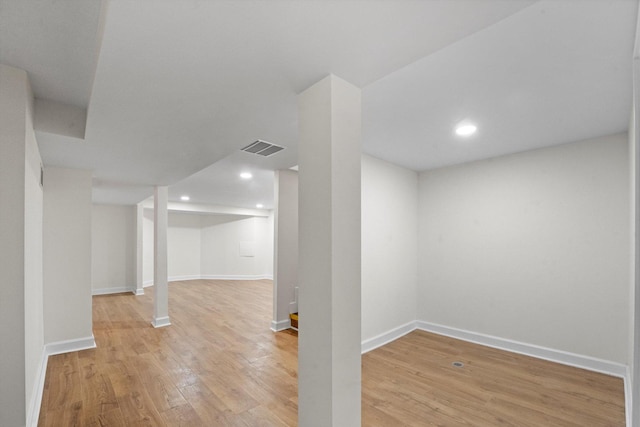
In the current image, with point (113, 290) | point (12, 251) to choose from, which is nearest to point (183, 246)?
point (113, 290)

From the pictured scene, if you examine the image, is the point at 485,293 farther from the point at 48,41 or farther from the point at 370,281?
the point at 48,41

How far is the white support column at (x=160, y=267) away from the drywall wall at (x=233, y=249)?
5.19 meters

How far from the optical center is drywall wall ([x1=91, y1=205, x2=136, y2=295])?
23.9 feet

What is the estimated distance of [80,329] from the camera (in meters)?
3.71

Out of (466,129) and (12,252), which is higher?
(466,129)

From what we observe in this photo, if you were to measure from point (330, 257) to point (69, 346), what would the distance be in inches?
163

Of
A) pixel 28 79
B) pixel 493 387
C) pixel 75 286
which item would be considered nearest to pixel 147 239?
pixel 75 286

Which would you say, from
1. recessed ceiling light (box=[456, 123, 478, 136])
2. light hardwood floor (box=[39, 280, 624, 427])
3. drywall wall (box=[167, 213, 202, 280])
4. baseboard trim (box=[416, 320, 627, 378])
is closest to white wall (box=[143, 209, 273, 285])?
drywall wall (box=[167, 213, 202, 280])

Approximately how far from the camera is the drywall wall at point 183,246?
9.34m

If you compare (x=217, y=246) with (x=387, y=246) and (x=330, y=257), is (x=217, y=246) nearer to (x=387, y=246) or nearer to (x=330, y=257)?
(x=387, y=246)

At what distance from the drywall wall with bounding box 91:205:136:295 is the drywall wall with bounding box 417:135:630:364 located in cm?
744

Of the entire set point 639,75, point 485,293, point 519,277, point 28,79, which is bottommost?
point 485,293

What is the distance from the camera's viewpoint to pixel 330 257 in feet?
4.68

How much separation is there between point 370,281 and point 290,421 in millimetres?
1835
